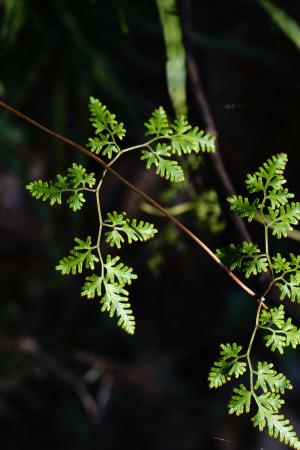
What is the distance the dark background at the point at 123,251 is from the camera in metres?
2.24

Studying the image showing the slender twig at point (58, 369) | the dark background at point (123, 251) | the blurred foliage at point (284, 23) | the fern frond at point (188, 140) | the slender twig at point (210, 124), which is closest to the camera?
the fern frond at point (188, 140)

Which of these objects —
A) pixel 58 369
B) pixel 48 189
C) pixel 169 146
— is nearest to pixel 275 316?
pixel 169 146

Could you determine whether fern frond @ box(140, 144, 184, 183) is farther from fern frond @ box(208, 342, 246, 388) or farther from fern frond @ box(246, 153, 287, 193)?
fern frond @ box(208, 342, 246, 388)

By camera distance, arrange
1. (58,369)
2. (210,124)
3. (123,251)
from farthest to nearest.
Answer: (123,251) → (58,369) → (210,124)

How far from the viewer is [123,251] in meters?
2.87

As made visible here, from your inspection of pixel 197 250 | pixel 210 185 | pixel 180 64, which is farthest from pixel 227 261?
pixel 197 250

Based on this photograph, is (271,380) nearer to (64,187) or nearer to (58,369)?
(64,187)

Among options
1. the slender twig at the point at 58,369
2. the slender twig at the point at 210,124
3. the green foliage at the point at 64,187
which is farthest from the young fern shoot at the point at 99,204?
the slender twig at the point at 58,369

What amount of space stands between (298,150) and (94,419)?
1.68 metres

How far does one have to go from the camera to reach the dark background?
224cm

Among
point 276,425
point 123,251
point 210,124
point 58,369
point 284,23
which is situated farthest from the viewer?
point 123,251

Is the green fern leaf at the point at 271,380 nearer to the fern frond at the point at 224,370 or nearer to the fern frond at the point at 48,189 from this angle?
the fern frond at the point at 224,370

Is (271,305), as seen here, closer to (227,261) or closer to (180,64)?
(227,261)

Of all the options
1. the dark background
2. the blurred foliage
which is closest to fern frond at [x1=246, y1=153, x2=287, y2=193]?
the blurred foliage
